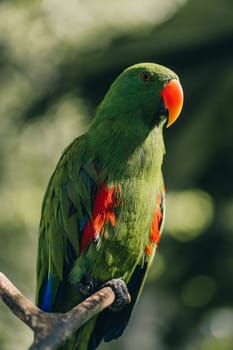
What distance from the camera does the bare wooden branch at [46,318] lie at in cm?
371

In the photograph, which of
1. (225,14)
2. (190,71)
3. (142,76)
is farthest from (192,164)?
(142,76)

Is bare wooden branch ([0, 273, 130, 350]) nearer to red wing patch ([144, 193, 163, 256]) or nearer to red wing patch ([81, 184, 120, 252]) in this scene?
red wing patch ([81, 184, 120, 252])

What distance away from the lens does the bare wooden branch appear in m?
3.71

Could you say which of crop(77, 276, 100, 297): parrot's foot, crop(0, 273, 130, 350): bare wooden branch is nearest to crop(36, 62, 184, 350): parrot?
crop(77, 276, 100, 297): parrot's foot

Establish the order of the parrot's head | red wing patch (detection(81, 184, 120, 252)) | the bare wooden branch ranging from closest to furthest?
the bare wooden branch < red wing patch (detection(81, 184, 120, 252)) < the parrot's head

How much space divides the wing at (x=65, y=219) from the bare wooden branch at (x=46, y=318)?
886 millimetres

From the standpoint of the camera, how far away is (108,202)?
5.02 m

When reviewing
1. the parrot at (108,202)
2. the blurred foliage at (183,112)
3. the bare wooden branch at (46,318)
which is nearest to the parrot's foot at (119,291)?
the parrot at (108,202)

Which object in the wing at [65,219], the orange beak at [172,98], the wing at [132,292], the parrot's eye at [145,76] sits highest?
the parrot's eye at [145,76]

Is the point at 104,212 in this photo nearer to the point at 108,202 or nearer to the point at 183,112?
the point at 108,202

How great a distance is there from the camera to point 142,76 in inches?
210

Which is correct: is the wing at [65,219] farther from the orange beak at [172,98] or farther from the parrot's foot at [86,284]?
the orange beak at [172,98]

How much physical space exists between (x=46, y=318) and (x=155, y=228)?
1509 mm

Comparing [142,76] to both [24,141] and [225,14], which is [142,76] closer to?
[225,14]
